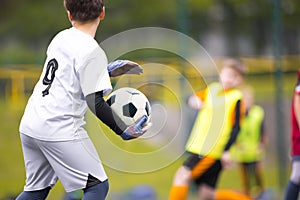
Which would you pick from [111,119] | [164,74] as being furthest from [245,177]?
[111,119]

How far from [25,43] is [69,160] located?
67.3 ft

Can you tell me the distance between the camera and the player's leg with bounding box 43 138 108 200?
471cm

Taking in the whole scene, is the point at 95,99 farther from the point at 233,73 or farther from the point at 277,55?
the point at 277,55

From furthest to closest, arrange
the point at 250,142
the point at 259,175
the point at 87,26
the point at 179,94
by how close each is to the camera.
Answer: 1. the point at 250,142
2. the point at 259,175
3. the point at 179,94
4. the point at 87,26

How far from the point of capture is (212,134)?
299 inches

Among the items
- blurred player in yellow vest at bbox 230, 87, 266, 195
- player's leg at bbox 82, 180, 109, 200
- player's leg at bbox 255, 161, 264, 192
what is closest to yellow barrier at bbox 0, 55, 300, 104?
blurred player in yellow vest at bbox 230, 87, 266, 195

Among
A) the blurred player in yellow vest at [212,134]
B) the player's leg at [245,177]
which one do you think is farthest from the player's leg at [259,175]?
the blurred player in yellow vest at [212,134]

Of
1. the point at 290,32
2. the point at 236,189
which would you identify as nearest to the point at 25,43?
the point at 290,32

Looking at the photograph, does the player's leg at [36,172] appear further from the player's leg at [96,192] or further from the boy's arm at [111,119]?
the boy's arm at [111,119]

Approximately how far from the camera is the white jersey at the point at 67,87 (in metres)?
4.61

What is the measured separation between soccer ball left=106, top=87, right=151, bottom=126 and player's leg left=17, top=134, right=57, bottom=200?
1.68 feet

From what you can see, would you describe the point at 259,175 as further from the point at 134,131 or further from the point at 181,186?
the point at 134,131

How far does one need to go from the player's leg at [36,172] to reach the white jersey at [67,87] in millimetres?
127

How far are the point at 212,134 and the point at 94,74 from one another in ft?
10.4
